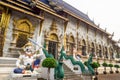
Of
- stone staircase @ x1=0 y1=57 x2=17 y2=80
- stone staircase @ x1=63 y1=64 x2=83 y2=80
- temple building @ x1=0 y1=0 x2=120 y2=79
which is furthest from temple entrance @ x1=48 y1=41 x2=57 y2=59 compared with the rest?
stone staircase @ x1=0 y1=57 x2=17 y2=80

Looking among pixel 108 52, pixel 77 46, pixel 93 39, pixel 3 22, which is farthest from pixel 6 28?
pixel 108 52

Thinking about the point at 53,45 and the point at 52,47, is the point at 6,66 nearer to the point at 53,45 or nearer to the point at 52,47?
the point at 52,47

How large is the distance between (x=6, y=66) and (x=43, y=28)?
466 cm

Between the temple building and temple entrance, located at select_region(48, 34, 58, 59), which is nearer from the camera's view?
the temple building

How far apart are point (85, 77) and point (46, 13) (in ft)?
18.7

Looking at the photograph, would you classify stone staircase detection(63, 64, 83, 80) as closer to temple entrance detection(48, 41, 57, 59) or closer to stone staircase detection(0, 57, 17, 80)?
temple entrance detection(48, 41, 57, 59)

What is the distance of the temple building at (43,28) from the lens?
9.77m

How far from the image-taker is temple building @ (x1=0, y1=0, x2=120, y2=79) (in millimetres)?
9773

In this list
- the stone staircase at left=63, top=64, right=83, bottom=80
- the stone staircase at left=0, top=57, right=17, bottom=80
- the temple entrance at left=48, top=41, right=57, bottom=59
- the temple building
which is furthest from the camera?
the temple entrance at left=48, top=41, right=57, bottom=59

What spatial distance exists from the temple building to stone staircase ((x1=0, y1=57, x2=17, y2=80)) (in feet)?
1.18

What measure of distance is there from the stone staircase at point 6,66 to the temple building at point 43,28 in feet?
1.18

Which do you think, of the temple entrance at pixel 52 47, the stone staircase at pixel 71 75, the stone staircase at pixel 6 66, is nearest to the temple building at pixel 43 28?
the temple entrance at pixel 52 47

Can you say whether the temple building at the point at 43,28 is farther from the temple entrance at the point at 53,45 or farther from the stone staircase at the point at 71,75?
the stone staircase at the point at 71,75

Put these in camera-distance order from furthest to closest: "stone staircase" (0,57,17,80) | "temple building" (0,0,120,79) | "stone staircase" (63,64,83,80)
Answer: "stone staircase" (63,64,83,80)
"temple building" (0,0,120,79)
"stone staircase" (0,57,17,80)
